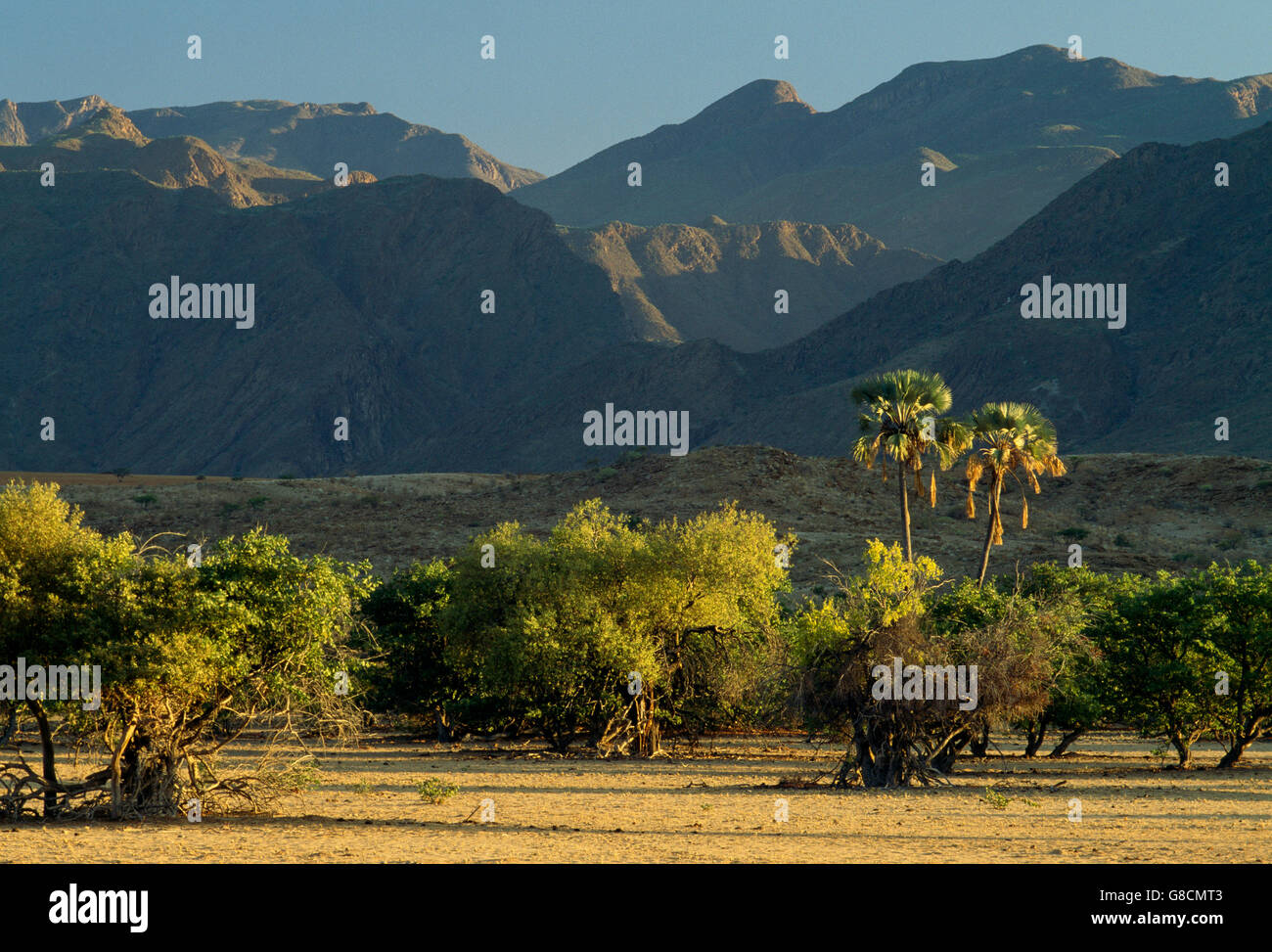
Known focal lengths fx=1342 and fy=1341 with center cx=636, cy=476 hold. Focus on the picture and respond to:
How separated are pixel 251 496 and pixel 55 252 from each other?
4695 inches

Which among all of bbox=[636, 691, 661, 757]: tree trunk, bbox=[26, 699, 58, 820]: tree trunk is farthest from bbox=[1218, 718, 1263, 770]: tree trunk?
bbox=[26, 699, 58, 820]: tree trunk

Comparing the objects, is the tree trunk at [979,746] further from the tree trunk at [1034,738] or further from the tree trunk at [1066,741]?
the tree trunk at [1066,741]

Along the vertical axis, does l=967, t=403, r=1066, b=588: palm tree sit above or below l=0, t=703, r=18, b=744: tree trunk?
above

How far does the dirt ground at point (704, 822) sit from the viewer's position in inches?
685

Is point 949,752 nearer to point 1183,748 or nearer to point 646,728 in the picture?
point 1183,748

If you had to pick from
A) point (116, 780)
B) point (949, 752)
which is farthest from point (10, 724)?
point (949, 752)

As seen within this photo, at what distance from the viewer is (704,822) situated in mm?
21188

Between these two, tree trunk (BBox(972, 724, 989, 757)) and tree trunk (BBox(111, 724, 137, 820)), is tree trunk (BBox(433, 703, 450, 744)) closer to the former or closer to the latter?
tree trunk (BBox(972, 724, 989, 757))

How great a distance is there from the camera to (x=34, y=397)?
176 metres

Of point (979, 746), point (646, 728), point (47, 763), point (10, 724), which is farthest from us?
point (646, 728)

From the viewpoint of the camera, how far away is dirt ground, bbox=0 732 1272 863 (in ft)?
57.1

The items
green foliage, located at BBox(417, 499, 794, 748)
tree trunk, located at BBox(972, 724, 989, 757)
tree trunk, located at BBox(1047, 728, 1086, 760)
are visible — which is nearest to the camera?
tree trunk, located at BBox(972, 724, 989, 757)

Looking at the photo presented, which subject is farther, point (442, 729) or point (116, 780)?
point (442, 729)

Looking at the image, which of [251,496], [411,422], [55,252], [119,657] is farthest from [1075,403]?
[55,252]
